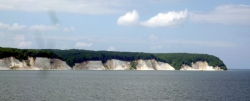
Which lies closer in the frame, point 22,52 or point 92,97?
point 92,97

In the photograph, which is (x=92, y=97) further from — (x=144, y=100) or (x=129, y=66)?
(x=129, y=66)

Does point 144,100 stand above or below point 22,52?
below

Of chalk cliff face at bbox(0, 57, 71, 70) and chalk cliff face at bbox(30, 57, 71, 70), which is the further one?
chalk cliff face at bbox(30, 57, 71, 70)

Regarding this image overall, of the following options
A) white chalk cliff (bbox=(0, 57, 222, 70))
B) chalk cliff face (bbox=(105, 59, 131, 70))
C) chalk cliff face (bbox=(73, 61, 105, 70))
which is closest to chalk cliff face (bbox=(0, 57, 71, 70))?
white chalk cliff (bbox=(0, 57, 222, 70))

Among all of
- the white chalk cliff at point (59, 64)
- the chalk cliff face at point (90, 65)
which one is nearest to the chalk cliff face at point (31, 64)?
the white chalk cliff at point (59, 64)

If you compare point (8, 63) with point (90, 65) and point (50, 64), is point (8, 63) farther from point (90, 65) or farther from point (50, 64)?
point (90, 65)

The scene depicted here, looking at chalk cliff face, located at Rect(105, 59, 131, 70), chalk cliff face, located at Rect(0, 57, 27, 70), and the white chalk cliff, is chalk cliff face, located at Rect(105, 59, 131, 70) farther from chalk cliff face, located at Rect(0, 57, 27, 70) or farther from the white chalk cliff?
chalk cliff face, located at Rect(0, 57, 27, 70)

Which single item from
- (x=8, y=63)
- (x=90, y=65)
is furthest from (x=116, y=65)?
(x=8, y=63)

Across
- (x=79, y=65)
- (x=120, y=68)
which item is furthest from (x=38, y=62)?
(x=120, y=68)
